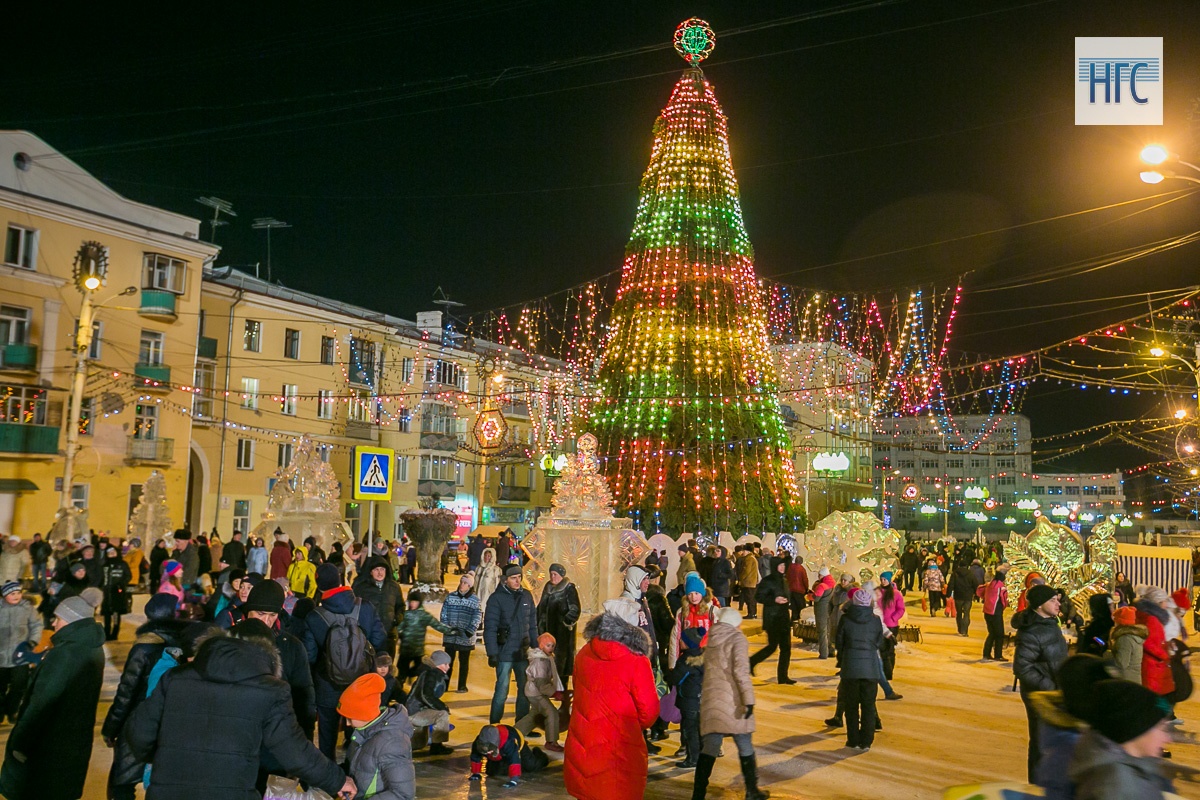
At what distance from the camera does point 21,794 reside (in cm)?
484

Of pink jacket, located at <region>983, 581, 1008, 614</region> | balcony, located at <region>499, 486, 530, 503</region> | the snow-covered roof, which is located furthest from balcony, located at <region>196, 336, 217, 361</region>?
pink jacket, located at <region>983, 581, 1008, 614</region>

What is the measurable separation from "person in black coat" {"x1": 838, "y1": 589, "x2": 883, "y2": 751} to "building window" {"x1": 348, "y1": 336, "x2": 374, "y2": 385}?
3592cm

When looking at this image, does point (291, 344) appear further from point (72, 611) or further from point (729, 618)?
point (72, 611)

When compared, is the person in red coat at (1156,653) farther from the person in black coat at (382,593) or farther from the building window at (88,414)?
the building window at (88,414)

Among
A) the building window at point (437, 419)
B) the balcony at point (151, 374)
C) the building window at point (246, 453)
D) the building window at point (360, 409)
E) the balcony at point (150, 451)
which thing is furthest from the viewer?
the building window at point (437, 419)

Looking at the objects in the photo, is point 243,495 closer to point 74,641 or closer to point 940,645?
point 940,645

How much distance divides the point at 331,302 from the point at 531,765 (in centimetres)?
3866

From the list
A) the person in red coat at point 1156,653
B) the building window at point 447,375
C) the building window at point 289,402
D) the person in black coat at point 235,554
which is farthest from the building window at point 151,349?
the person in red coat at point 1156,653

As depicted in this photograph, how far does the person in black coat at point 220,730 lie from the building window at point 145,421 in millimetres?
32565

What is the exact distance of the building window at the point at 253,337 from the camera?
3831cm

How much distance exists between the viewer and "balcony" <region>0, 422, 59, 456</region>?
28750 millimetres

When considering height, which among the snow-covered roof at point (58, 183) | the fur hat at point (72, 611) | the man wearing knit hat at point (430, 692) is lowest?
the man wearing knit hat at point (430, 692)

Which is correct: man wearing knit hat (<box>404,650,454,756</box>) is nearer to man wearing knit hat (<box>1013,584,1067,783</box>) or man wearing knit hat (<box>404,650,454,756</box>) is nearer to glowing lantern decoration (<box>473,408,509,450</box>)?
man wearing knit hat (<box>1013,584,1067,783</box>)

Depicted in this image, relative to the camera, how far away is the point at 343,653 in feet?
21.4
